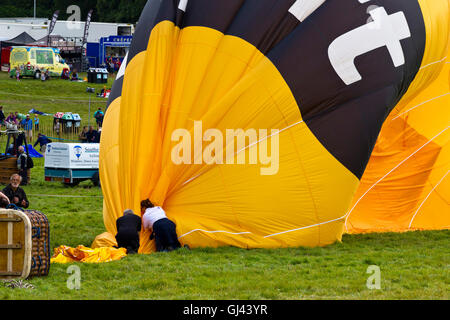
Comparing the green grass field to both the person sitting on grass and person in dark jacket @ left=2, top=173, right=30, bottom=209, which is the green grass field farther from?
the person sitting on grass

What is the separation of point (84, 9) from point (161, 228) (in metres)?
60.2

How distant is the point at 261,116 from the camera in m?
9.52

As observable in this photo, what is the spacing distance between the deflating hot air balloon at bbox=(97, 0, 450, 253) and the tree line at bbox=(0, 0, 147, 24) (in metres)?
48.5

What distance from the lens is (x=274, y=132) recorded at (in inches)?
374

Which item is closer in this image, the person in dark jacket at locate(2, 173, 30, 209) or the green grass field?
the green grass field

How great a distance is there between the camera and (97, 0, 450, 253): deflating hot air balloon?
947cm

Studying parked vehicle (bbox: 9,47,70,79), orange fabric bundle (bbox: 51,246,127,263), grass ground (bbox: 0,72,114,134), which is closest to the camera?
orange fabric bundle (bbox: 51,246,127,263)

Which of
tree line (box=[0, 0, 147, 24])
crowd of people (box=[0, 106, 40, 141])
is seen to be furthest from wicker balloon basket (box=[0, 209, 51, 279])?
tree line (box=[0, 0, 147, 24])

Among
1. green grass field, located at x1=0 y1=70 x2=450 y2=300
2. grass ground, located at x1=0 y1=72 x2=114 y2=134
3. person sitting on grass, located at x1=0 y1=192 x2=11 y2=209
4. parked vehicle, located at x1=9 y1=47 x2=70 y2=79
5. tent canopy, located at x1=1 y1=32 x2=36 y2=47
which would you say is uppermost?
tent canopy, located at x1=1 y1=32 x2=36 y2=47

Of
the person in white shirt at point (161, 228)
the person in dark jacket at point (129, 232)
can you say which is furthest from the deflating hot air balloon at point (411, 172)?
the person in dark jacket at point (129, 232)

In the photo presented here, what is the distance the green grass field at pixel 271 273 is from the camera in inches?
277

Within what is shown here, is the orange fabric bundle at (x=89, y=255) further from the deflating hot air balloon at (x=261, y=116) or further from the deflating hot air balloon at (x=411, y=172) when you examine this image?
the deflating hot air balloon at (x=411, y=172)

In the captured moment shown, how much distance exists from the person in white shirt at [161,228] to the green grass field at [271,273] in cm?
23
